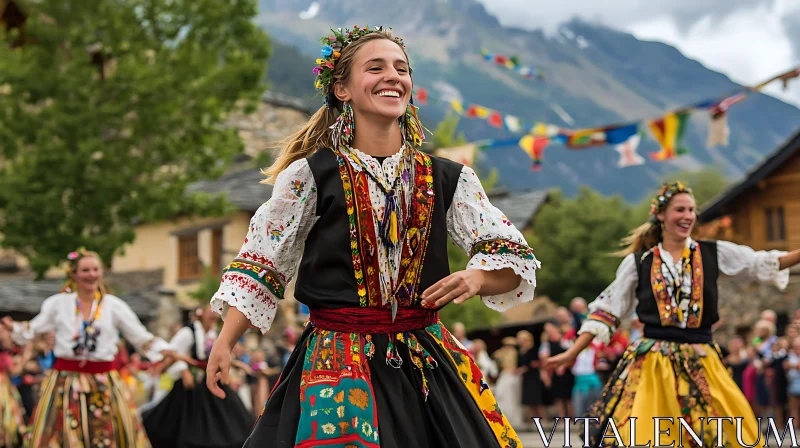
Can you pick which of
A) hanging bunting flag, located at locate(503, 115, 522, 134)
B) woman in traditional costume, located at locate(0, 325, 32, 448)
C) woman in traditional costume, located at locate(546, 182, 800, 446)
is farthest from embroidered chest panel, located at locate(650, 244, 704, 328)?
hanging bunting flag, located at locate(503, 115, 522, 134)

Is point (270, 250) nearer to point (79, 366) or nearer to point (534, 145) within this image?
point (79, 366)

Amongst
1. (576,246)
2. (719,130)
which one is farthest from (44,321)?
(576,246)

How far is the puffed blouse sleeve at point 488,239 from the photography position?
3.76 meters

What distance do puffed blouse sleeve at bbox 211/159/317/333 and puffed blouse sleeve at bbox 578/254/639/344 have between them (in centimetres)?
334

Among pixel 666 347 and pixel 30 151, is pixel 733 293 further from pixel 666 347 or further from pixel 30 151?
pixel 666 347

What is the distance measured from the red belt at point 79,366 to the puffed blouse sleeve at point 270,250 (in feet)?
16.0

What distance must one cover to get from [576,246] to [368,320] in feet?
104

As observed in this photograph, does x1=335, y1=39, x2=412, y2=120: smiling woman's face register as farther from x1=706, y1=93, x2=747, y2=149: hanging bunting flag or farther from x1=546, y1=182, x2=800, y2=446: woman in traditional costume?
x1=706, y1=93, x2=747, y2=149: hanging bunting flag

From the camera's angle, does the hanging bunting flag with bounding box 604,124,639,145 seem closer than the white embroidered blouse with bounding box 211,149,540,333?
No

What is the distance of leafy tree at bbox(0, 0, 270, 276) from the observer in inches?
677

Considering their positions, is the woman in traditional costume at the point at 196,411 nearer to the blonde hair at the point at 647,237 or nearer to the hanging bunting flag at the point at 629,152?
the blonde hair at the point at 647,237

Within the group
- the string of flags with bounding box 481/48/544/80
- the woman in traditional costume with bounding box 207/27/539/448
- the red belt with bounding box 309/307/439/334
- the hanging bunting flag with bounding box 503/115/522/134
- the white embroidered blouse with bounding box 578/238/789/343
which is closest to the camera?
the woman in traditional costume with bounding box 207/27/539/448

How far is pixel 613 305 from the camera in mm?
7039

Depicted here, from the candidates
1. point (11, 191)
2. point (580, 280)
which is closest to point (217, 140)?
point (11, 191)
